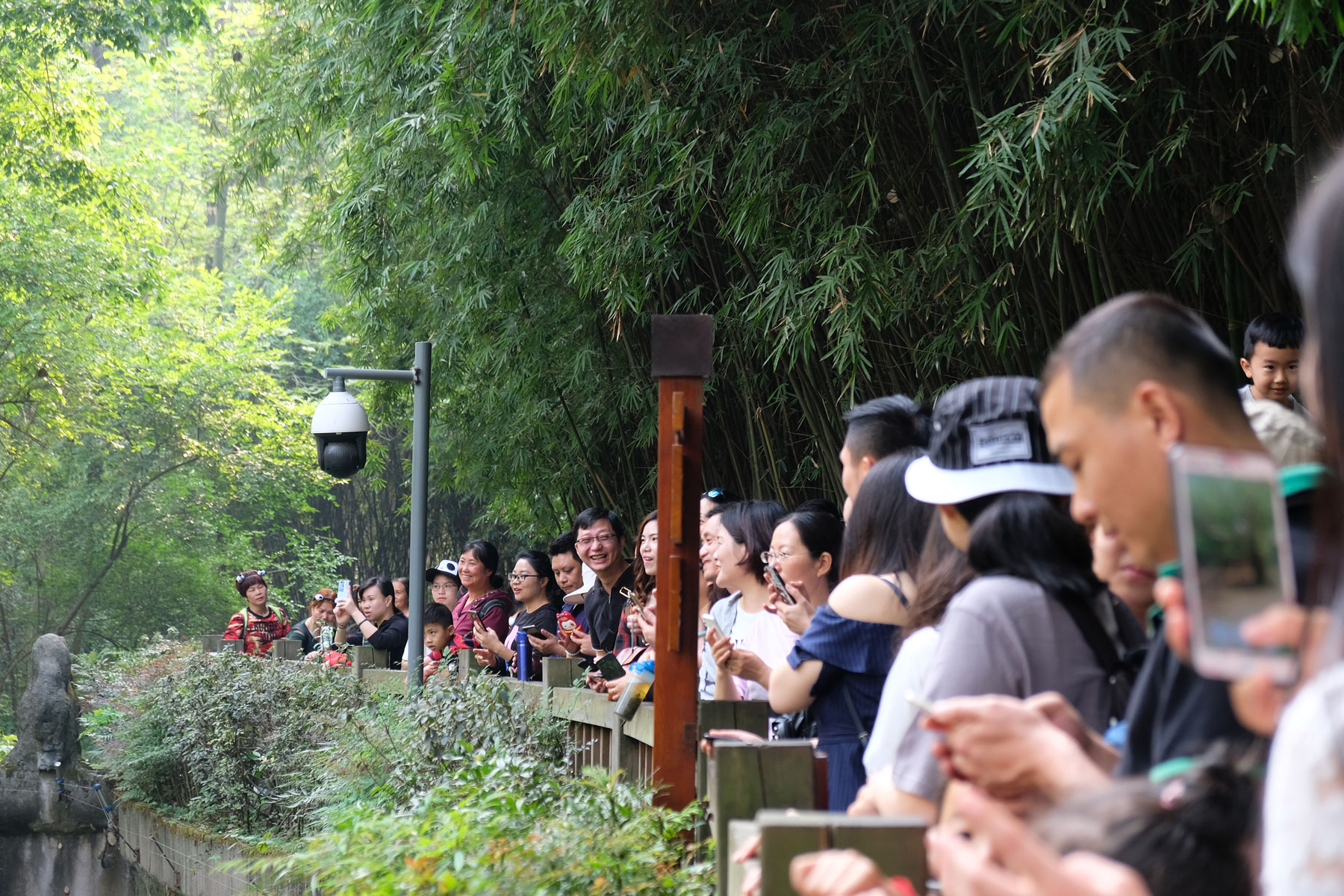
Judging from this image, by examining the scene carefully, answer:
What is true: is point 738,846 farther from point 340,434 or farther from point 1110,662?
point 340,434

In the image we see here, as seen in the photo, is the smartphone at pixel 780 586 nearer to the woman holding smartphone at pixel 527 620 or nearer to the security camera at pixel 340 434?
the woman holding smartphone at pixel 527 620

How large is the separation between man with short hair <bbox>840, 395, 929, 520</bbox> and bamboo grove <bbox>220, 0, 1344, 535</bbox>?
1.15 meters

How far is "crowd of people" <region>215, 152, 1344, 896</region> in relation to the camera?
2.65 ft

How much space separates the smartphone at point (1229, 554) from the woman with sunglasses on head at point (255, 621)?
32.4 feet

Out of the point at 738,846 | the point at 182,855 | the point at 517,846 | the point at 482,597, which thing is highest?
the point at 482,597

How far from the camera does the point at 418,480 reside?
641cm

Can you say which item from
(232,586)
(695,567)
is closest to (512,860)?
(695,567)

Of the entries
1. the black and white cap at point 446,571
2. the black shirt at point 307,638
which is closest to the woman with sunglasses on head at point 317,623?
the black shirt at point 307,638

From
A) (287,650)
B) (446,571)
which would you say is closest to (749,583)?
(446,571)

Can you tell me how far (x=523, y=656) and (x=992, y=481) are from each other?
3.82 m

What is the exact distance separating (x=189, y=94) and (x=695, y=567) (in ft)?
84.4

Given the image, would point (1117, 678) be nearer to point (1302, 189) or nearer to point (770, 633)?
point (770, 633)

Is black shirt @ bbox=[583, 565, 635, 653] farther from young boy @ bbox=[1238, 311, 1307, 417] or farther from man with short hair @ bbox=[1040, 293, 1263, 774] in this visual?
man with short hair @ bbox=[1040, 293, 1263, 774]

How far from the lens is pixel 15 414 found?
600 inches
